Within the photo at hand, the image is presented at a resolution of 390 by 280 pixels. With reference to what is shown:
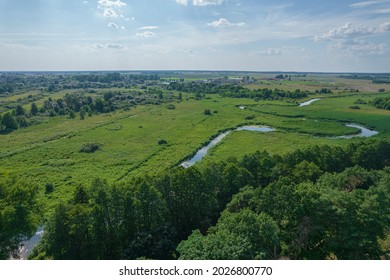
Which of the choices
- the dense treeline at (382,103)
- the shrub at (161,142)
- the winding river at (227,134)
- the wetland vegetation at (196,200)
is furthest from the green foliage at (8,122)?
the dense treeline at (382,103)

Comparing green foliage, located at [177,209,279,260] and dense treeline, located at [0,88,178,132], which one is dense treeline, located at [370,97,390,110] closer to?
dense treeline, located at [0,88,178,132]

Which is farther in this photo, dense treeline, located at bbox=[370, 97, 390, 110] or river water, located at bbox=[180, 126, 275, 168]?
dense treeline, located at bbox=[370, 97, 390, 110]

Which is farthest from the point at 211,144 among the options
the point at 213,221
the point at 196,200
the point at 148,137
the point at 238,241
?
the point at 238,241

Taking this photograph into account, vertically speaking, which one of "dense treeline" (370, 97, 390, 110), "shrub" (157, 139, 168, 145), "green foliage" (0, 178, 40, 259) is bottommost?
"shrub" (157, 139, 168, 145)

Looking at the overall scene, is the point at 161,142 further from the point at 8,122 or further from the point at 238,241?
the point at 238,241

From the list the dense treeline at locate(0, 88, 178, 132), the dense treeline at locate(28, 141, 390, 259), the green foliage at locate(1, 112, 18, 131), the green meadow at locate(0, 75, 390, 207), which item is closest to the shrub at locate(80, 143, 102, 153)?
the green meadow at locate(0, 75, 390, 207)

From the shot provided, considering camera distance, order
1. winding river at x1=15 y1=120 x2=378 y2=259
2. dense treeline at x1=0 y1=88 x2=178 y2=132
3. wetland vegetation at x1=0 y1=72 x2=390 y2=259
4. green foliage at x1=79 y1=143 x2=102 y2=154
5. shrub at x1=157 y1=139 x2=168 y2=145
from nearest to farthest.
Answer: wetland vegetation at x1=0 y1=72 x2=390 y2=259 < winding river at x1=15 y1=120 x2=378 y2=259 < green foliage at x1=79 y1=143 x2=102 y2=154 < shrub at x1=157 y1=139 x2=168 y2=145 < dense treeline at x1=0 y1=88 x2=178 y2=132

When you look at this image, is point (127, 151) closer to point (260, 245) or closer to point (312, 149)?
point (312, 149)

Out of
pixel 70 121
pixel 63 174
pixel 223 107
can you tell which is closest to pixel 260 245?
pixel 63 174
